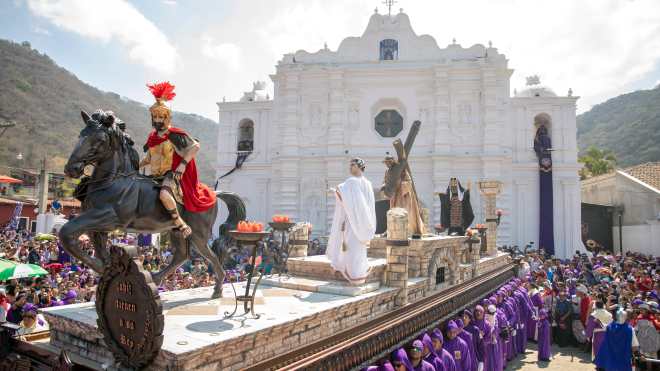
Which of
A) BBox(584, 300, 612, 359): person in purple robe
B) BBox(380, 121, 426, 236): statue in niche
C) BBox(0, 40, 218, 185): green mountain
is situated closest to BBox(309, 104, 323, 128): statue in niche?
BBox(380, 121, 426, 236): statue in niche

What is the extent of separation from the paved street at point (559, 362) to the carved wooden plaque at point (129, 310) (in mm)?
9539

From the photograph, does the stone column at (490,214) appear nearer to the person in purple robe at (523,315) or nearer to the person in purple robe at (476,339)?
the person in purple robe at (523,315)

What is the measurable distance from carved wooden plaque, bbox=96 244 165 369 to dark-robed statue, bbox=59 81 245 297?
3.43 ft

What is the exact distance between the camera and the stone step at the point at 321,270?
670 centimetres

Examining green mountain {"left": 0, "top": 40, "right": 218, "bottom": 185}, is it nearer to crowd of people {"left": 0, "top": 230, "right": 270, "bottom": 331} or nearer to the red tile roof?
crowd of people {"left": 0, "top": 230, "right": 270, "bottom": 331}

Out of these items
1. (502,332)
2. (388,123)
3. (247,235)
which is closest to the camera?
(247,235)

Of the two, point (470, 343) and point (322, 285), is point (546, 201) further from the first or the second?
point (322, 285)

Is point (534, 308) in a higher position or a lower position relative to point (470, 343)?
lower

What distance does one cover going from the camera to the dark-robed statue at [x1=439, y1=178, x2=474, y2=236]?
13695 mm

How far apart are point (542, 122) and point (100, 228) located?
26.6 m

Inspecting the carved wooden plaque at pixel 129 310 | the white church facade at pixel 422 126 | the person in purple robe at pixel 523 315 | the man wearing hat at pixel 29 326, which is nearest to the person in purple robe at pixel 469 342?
the person in purple robe at pixel 523 315

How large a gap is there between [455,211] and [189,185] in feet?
34.9

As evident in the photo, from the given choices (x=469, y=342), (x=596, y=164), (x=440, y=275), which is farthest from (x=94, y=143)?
(x=596, y=164)

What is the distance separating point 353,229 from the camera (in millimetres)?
6184
